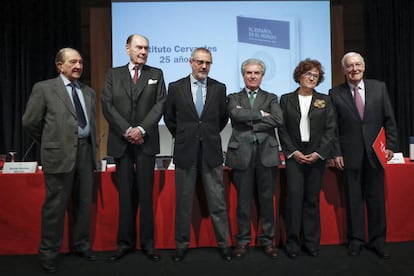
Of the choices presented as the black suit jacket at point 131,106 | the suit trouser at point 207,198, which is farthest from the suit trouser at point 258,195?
the black suit jacket at point 131,106

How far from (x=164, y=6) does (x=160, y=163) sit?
2496 mm

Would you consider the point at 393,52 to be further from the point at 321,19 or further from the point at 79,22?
the point at 79,22

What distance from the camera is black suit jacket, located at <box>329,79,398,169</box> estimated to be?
2.85m

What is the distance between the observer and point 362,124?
2.86m

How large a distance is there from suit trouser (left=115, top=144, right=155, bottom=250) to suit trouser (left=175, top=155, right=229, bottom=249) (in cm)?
19

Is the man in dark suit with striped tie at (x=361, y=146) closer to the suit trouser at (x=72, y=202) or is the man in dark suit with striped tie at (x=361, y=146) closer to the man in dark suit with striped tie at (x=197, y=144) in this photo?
the man in dark suit with striped tie at (x=197, y=144)

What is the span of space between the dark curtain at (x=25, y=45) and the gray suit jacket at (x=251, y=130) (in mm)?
3080

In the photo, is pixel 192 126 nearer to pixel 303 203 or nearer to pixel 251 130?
pixel 251 130

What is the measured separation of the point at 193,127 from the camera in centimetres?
280

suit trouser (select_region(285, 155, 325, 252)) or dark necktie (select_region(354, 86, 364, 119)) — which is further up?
dark necktie (select_region(354, 86, 364, 119))

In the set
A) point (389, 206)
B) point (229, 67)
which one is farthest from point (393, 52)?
point (389, 206)

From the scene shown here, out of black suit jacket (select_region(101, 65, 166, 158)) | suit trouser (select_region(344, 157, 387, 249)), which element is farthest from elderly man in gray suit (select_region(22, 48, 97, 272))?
suit trouser (select_region(344, 157, 387, 249))

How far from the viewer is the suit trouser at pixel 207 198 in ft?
9.30

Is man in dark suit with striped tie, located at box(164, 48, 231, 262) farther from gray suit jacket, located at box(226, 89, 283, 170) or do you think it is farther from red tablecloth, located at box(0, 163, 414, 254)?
red tablecloth, located at box(0, 163, 414, 254)
